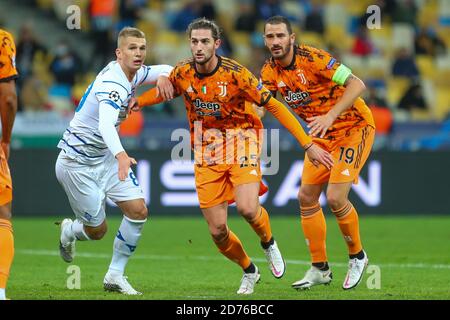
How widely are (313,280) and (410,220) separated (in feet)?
26.9

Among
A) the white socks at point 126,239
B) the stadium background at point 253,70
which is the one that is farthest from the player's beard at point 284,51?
the stadium background at point 253,70

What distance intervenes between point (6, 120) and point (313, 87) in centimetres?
318

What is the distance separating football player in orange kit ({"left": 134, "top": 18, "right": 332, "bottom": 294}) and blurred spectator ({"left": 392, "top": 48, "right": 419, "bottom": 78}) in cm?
1270

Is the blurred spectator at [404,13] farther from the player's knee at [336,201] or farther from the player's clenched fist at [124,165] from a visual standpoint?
the player's clenched fist at [124,165]

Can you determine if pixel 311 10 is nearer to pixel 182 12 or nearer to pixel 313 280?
pixel 182 12

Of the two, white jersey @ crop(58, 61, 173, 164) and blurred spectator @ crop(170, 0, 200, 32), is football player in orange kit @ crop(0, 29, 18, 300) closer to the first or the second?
white jersey @ crop(58, 61, 173, 164)

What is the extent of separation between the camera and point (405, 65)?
22.4 meters

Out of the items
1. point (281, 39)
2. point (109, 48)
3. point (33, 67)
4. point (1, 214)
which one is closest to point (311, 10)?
point (109, 48)

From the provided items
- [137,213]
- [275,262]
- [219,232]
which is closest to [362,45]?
[275,262]

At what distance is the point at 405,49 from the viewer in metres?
22.6

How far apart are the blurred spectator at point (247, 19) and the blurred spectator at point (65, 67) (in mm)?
4116

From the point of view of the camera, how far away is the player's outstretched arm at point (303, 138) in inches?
375

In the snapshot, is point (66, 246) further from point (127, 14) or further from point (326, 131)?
point (127, 14)

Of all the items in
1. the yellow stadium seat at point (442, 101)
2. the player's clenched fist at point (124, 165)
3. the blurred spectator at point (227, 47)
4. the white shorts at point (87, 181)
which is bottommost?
the yellow stadium seat at point (442, 101)
